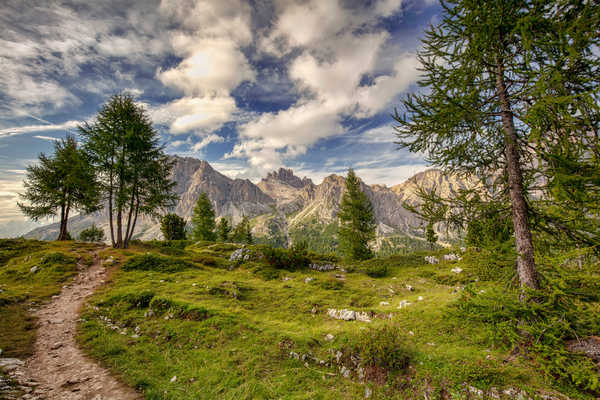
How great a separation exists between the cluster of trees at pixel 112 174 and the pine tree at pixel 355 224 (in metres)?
24.7

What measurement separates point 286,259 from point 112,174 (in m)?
21.0

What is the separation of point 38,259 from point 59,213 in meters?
18.8

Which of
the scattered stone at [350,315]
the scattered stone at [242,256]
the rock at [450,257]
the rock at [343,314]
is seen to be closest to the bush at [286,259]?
the scattered stone at [242,256]

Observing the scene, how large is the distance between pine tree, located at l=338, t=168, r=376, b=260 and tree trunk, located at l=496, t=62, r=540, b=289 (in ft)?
83.5

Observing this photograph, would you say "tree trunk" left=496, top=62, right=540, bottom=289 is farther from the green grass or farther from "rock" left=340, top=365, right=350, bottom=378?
the green grass

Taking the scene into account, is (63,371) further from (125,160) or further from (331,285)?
(125,160)

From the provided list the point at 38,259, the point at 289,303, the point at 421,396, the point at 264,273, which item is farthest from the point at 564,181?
the point at 38,259

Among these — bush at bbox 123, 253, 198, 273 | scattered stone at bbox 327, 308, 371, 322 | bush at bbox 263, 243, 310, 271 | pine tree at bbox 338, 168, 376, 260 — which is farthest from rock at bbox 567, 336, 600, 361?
pine tree at bbox 338, 168, 376, 260

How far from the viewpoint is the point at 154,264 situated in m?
17.8

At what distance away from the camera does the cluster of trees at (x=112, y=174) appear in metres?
21.7

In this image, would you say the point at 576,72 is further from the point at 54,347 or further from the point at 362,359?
the point at 54,347

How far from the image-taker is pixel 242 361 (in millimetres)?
6320

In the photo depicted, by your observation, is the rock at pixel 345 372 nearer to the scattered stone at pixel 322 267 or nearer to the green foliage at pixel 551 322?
the green foliage at pixel 551 322

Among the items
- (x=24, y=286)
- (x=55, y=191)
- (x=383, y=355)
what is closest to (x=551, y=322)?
(x=383, y=355)
